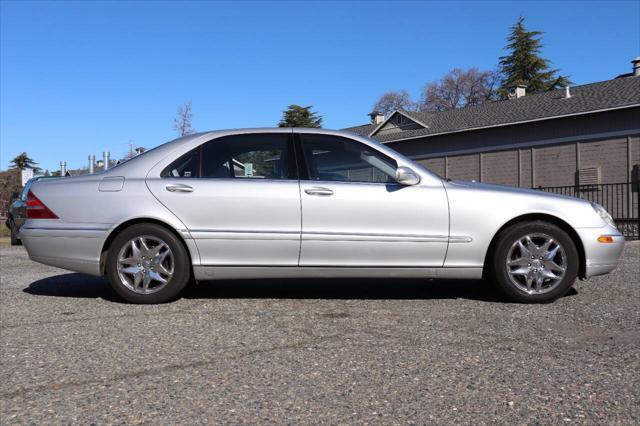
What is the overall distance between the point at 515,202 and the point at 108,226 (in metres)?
3.45

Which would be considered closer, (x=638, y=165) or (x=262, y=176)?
(x=262, y=176)

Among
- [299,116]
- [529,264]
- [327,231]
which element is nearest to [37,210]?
[327,231]

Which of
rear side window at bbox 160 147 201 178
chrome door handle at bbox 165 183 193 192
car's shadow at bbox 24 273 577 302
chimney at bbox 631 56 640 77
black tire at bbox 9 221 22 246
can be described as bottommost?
car's shadow at bbox 24 273 577 302

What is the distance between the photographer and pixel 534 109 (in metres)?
24.3

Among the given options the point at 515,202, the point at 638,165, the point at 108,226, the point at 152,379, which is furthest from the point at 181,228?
the point at 638,165

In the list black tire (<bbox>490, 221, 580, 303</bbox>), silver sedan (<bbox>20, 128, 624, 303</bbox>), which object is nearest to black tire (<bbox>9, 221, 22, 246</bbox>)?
silver sedan (<bbox>20, 128, 624, 303</bbox>)

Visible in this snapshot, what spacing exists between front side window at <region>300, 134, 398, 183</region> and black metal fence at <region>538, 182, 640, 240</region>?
11.1 metres

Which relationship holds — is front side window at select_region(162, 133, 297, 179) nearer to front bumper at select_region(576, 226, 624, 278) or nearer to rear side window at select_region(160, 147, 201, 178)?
rear side window at select_region(160, 147, 201, 178)

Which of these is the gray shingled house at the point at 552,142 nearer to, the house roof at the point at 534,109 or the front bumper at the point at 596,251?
the house roof at the point at 534,109

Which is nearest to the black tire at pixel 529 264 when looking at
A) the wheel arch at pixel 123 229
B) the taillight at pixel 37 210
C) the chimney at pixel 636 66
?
the wheel arch at pixel 123 229

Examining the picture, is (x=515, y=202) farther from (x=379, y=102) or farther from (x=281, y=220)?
(x=379, y=102)

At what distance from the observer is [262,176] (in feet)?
16.8

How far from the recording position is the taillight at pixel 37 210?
5.17m

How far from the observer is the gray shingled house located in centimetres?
1995
